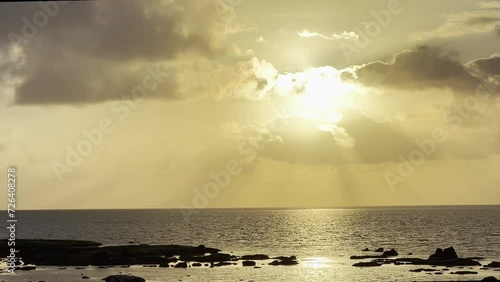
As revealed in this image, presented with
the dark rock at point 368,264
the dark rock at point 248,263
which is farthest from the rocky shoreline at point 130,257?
the dark rock at point 368,264

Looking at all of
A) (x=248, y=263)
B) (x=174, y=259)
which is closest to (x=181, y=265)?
(x=174, y=259)

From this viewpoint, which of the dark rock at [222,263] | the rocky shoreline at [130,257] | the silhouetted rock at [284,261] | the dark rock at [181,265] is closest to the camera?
the dark rock at [181,265]

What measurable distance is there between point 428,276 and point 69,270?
40.7m

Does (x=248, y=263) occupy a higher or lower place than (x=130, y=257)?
lower

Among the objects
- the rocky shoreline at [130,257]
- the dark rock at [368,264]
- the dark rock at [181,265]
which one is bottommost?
the dark rock at [368,264]

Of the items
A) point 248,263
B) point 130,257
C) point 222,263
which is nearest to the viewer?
point 248,263

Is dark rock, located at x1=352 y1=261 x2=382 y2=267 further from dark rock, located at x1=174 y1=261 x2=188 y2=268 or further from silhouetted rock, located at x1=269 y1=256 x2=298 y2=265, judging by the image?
dark rock, located at x1=174 y1=261 x2=188 y2=268

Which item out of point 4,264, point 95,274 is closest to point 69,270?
point 95,274

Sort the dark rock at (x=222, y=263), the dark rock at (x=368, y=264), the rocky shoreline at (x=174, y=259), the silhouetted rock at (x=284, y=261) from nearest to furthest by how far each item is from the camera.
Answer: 1. the rocky shoreline at (x=174, y=259)
2. the dark rock at (x=222, y=263)
3. the dark rock at (x=368, y=264)
4. the silhouetted rock at (x=284, y=261)

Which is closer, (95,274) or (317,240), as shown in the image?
(95,274)

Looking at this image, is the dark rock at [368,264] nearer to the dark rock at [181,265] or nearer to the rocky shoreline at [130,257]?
the rocky shoreline at [130,257]

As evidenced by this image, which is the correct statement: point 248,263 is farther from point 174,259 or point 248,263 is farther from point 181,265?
point 174,259

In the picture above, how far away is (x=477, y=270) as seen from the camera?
3007 inches

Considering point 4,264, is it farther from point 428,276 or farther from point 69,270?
point 428,276
